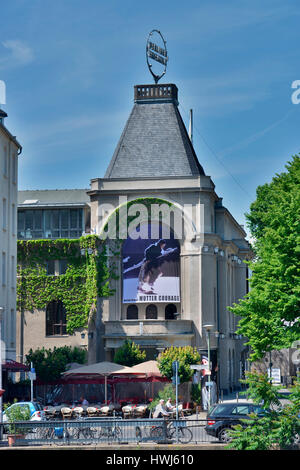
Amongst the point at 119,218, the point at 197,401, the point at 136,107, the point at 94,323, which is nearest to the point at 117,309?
the point at 94,323

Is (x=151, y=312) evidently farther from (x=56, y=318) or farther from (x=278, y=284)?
(x=278, y=284)

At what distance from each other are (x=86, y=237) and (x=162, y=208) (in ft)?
18.4

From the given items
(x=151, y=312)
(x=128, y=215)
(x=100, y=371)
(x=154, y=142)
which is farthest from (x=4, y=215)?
(x=154, y=142)

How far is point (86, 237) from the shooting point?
2621 inches

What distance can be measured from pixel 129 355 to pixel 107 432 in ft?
85.5

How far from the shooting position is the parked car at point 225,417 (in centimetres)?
3489

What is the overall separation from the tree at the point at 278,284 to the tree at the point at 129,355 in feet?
51.2

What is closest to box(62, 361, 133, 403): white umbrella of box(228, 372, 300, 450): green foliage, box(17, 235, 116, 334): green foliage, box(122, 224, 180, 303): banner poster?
box(122, 224, 180, 303): banner poster

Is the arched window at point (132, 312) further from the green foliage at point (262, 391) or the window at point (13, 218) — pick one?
the green foliage at point (262, 391)

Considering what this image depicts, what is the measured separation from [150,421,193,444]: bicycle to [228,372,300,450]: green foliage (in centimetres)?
351

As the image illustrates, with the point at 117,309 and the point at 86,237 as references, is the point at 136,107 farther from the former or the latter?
the point at 117,309

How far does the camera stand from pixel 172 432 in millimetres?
34312

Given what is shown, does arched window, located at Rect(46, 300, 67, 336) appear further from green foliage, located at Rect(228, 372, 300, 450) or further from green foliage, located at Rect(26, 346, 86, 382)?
green foliage, located at Rect(228, 372, 300, 450)

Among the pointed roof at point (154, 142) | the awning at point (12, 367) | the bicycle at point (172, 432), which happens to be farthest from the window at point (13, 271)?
the bicycle at point (172, 432)
